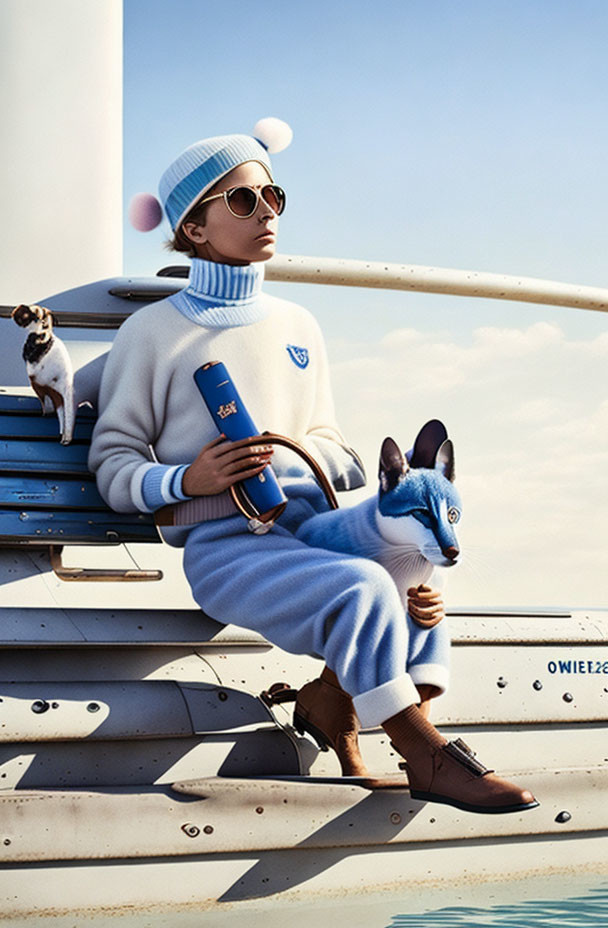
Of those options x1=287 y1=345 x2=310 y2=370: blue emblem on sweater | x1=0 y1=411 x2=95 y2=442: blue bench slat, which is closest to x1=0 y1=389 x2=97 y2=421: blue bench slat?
x1=0 y1=411 x2=95 y2=442: blue bench slat

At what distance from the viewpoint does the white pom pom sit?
7.29 feet

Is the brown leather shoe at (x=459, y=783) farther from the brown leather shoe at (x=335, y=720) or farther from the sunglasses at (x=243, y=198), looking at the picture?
the sunglasses at (x=243, y=198)

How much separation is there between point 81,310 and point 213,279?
1.89 feet

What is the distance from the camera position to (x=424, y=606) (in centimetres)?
197

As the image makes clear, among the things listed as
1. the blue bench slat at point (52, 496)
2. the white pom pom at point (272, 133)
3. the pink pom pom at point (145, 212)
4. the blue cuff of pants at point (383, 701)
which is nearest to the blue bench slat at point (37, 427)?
the blue bench slat at point (52, 496)


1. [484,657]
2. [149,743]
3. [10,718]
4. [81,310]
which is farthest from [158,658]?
[81,310]

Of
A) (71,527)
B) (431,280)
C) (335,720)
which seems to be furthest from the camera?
(431,280)

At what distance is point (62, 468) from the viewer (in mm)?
2242

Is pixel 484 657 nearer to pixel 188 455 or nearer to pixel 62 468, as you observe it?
pixel 188 455

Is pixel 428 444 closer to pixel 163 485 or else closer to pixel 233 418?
pixel 233 418

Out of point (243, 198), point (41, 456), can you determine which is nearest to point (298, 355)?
point (243, 198)

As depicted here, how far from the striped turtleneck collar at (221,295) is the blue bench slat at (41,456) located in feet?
1.15

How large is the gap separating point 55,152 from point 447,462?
5.03ft

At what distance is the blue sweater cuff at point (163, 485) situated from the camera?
2035mm
